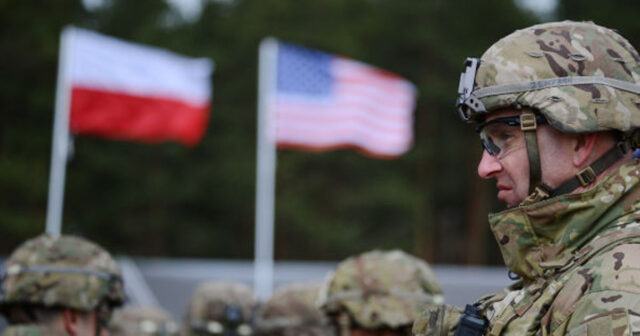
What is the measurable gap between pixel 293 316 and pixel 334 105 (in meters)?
6.96

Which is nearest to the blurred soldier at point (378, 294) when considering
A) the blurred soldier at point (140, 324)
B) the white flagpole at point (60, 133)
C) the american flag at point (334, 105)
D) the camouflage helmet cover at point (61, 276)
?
the camouflage helmet cover at point (61, 276)

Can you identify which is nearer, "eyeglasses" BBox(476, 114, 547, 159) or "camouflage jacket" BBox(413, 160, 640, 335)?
"camouflage jacket" BBox(413, 160, 640, 335)

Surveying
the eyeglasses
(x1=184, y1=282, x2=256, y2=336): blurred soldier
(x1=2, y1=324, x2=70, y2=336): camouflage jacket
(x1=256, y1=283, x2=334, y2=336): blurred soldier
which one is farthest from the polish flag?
the eyeglasses

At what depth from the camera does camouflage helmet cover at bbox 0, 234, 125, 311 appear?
12.8 feet

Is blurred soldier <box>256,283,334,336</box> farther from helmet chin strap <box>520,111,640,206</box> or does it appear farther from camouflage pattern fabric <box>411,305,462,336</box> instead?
helmet chin strap <box>520,111,640,206</box>

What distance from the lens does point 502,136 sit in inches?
87.9

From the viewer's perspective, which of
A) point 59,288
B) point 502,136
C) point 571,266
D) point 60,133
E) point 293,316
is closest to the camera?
point 571,266

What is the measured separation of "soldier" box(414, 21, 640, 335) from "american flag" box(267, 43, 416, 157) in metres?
9.26

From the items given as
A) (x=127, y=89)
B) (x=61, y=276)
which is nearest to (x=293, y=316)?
(x=61, y=276)

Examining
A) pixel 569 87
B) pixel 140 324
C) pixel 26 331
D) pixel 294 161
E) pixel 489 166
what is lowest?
pixel 140 324

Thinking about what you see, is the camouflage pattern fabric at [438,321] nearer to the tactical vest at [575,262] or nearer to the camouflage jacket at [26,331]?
the tactical vest at [575,262]

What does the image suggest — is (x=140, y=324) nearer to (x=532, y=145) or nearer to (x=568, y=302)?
(x=532, y=145)

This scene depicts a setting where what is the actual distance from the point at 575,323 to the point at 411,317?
79.0 inches

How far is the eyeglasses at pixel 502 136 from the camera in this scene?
218 centimetres
